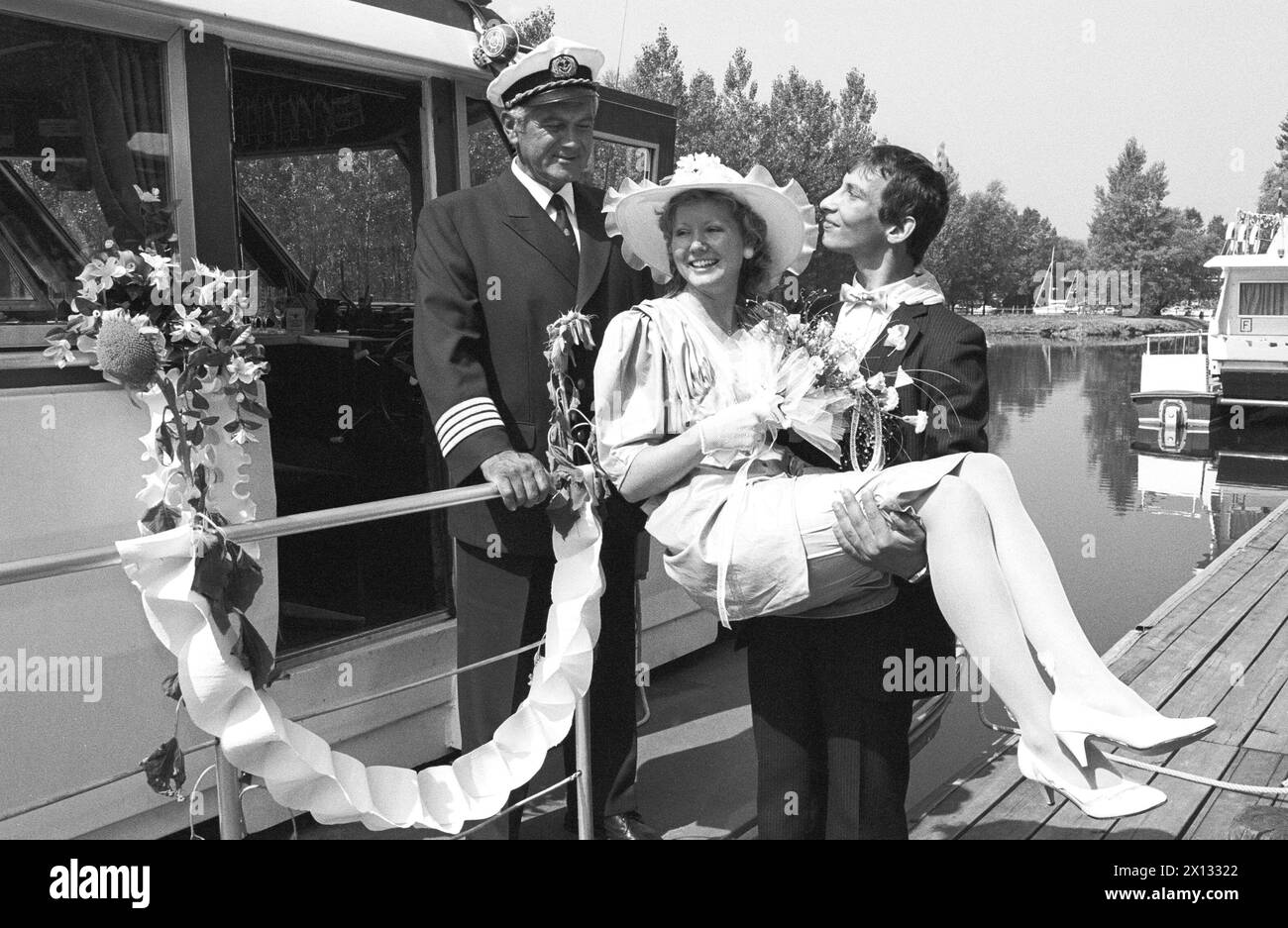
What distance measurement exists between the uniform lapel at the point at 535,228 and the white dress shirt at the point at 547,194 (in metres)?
0.01

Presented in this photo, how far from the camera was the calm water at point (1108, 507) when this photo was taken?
8.16m

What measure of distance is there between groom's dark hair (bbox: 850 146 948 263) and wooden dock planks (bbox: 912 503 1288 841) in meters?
1.61

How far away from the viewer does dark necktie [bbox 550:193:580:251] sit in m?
3.35

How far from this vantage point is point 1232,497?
48.8ft

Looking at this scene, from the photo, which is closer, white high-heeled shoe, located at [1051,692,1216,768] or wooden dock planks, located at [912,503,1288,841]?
white high-heeled shoe, located at [1051,692,1216,768]

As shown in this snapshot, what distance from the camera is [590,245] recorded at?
132 inches

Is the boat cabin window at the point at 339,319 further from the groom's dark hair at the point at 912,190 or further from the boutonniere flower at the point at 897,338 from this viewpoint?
the boutonniere flower at the point at 897,338

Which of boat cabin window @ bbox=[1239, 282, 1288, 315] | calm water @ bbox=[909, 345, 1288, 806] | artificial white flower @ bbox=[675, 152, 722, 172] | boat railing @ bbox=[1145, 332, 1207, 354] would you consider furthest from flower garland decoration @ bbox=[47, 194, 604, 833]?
boat cabin window @ bbox=[1239, 282, 1288, 315]

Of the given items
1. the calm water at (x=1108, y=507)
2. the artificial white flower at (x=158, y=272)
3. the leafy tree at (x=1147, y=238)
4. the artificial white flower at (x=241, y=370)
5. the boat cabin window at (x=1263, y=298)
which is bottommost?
the calm water at (x=1108, y=507)

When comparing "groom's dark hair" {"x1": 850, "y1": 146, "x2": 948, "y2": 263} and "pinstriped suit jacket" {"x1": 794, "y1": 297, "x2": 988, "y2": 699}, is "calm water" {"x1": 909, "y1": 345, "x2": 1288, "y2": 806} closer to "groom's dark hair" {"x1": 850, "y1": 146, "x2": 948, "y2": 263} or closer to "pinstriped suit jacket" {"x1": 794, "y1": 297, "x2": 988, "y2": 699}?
"pinstriped suit jacket" {"x1": 794, "y1": 297, "x2": 988, "y2": 699}

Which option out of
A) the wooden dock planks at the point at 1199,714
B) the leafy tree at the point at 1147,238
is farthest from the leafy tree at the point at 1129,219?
the wooden dock planks at the point at 1199,714

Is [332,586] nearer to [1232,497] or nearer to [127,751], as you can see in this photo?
[127,751]
